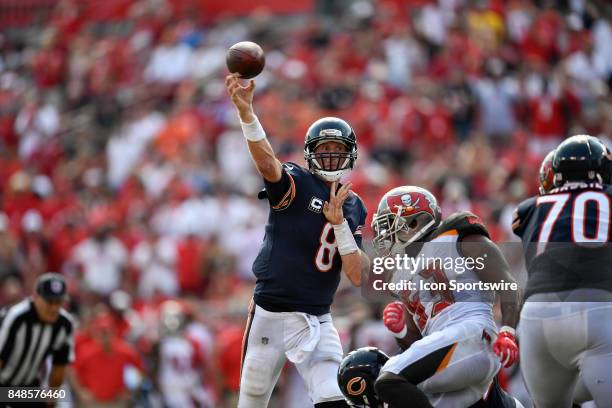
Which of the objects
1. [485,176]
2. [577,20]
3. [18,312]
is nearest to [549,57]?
[577,20]

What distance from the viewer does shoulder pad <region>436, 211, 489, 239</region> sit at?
5867 mm

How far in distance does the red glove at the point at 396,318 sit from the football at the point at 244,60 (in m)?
1.56

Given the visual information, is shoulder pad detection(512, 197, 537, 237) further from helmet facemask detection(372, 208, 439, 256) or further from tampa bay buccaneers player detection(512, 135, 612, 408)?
helmet facemask detection(372, 208, 439, 256)

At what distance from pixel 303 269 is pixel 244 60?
4.11 feet

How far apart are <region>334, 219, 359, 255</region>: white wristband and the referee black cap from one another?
2.83m

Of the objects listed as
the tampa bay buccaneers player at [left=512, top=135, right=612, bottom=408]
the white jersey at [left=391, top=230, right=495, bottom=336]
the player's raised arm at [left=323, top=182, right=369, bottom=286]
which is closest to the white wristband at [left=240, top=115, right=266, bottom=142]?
the player's raised arm at [left=323, top=182, right=369, bottom=286]

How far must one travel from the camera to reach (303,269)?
6.46 m

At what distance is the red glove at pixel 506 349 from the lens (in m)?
5.55

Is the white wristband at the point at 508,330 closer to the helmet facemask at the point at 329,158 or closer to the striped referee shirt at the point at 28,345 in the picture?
the helmet facemask at the point at 329,158

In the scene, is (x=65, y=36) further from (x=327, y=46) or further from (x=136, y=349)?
(x=136, y=349)

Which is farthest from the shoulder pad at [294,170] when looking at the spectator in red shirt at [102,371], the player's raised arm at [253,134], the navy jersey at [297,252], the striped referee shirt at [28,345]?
the spectator in red shirt at [102,371]

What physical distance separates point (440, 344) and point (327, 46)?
10721 millimetres

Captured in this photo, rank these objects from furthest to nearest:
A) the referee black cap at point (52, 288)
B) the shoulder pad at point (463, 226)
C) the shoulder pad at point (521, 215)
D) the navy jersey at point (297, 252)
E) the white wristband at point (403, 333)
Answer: the referee black cap at point (52, 288) → the navy jersey at point (297, 252) → the white wristband at point (403, 333) → the shoulder pad at point (521, 215) → the shoulder pad at point (463, 226)

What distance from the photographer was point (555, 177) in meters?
6.05
